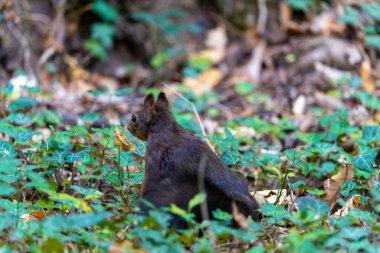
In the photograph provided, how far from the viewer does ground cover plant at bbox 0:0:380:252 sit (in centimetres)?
375

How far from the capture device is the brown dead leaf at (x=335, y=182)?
4.84 meters

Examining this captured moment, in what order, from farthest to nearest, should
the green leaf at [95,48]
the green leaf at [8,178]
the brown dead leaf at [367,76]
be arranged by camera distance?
1. the green leaf at [95,48]
2. the brown dead leaf at [367,76]
3. the green leaf at [8,178]

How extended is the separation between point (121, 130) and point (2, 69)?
3987 mm

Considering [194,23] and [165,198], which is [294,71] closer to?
[194,23]

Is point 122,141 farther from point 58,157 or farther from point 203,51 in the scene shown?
point 203,51

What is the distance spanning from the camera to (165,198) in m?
4.06

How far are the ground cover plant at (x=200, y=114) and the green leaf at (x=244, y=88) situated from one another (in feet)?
0.10

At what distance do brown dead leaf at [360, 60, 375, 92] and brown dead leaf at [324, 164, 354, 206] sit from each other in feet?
11.0

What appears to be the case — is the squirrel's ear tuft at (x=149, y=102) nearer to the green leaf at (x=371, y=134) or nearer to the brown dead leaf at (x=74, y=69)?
the green leaf at (x=371, y=134)

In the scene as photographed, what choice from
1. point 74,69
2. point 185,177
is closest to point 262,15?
point 74,69

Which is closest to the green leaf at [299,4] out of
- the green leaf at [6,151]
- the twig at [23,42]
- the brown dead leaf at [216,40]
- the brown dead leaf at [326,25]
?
the brown dead leaf at [326,25]

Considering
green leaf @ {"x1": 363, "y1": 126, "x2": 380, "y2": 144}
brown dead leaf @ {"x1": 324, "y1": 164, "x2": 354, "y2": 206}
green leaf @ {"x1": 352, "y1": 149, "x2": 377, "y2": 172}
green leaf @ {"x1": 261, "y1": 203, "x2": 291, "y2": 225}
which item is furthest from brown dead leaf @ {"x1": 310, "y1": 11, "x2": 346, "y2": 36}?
green leaf @ {"x1": 261, "y1": 203, "x2": 291, "y2": 225}

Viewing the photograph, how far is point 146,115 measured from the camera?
4875 mm

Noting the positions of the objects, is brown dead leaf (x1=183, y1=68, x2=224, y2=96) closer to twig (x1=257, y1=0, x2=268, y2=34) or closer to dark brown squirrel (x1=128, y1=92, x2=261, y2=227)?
twig (x1=257, y1=0, x2=268, y2=34)
